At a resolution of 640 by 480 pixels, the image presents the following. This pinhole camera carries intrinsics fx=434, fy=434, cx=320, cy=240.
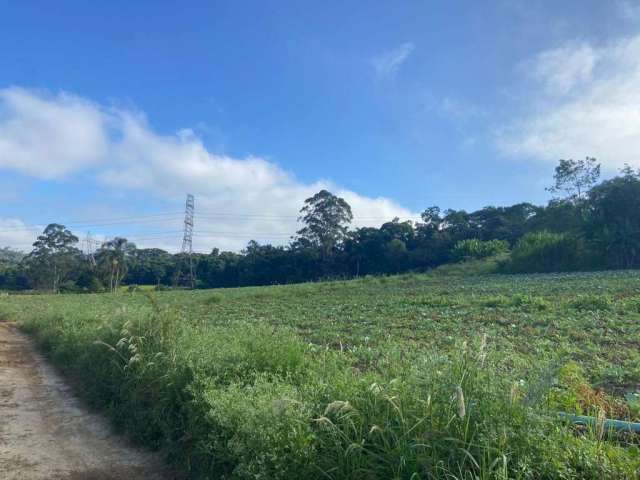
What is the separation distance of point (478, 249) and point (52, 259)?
6310cm

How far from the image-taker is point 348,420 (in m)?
3.31

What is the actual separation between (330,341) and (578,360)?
4.64 m

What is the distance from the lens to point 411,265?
59.2 m

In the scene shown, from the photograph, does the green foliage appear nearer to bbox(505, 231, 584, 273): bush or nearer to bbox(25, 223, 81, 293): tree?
bbox(505, 231, 584, 273): bush

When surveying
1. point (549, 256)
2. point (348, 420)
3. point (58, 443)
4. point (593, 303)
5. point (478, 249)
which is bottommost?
point (58, 443)

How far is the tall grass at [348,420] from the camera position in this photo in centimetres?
273

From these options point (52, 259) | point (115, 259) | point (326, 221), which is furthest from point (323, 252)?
point (52, 259)

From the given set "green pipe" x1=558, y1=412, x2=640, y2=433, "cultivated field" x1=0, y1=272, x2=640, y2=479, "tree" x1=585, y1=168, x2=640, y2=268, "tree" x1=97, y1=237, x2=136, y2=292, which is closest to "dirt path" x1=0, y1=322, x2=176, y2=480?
"cultivated field" x1=0, y1=272, x2=640, y2=479

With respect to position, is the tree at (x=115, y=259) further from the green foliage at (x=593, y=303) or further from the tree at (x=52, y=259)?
the green foliage at (x=593, y=303)

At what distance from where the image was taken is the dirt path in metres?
4.43

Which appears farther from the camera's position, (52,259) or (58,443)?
(52,259)

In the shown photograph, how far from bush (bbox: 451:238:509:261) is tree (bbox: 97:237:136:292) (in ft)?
156

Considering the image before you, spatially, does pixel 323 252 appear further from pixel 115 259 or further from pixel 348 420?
pixel 348 420

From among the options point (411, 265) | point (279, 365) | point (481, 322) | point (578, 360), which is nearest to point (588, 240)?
point (411, 265)
